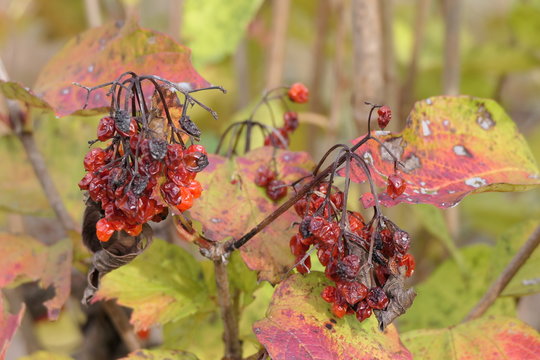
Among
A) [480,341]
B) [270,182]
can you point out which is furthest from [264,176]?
[480,341]

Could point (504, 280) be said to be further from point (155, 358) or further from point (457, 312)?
point (155, 358)

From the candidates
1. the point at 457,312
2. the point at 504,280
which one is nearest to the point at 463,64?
the point at 457,312

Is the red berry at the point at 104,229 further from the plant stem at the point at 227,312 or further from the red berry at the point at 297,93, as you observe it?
the red berry at the point at 297,93

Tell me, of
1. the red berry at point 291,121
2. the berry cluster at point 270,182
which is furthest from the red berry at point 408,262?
the red berry at point 291,121

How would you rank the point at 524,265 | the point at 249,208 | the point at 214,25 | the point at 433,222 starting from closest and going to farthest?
the point at 249,208
the point at 524,265
the point at 433,222
the point at 214,25

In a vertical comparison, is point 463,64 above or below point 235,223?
below

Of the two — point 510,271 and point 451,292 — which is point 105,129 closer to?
point 510,271
